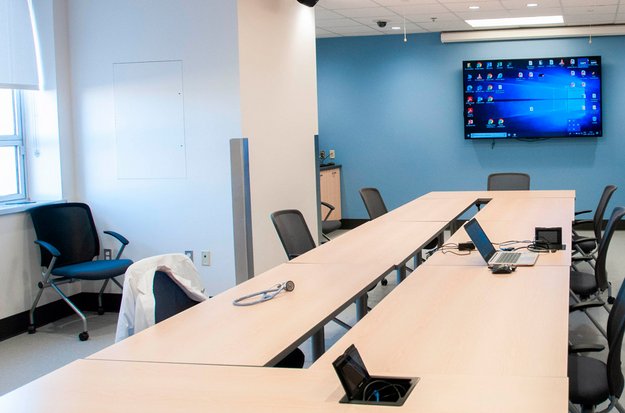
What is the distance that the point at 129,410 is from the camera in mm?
2023

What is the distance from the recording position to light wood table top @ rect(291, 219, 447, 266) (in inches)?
168

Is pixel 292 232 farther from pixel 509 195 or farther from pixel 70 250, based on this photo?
pixel 509 195

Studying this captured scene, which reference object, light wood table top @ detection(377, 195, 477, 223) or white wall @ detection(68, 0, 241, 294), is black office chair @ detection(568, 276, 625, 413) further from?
white wall @ detection(68, 0, 241, 294)

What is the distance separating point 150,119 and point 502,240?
2971mm

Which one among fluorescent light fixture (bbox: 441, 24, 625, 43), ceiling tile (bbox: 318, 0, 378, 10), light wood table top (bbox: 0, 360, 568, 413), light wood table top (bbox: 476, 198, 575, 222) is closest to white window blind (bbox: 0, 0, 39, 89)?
ceiling tile (bbox: 318, 0, 378, 10)

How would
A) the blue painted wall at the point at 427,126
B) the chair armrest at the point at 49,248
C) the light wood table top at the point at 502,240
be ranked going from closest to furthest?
the light wood table top at the point at 502,240 → the chair armrest at the point at 49,248 → the blue painted wall at the point at 427,126

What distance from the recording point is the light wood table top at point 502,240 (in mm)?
4035

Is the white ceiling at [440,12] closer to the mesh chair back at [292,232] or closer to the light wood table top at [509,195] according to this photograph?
the light wood table top at [509,195]

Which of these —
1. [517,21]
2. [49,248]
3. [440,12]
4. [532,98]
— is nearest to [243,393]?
[49,248]

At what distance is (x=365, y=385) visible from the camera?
214cm

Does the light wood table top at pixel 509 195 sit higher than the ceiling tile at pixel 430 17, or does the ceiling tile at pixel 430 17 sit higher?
the ceiling tile at pixel 430 17

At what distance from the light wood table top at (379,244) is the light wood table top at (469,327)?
0.59m

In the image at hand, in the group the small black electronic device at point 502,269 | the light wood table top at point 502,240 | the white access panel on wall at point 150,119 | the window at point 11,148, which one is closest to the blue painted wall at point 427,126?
the light wood table top at point 502,240

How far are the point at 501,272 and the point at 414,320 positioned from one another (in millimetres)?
985
